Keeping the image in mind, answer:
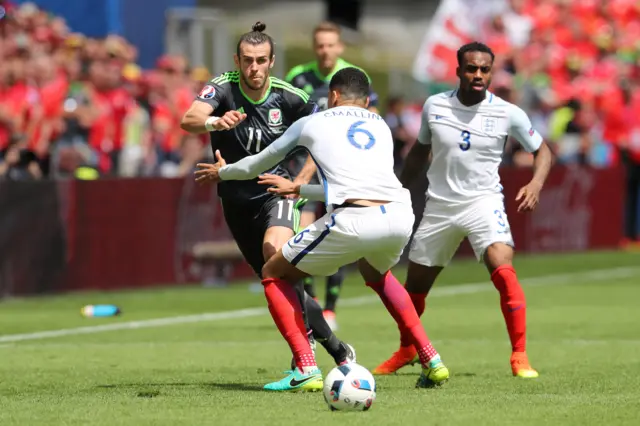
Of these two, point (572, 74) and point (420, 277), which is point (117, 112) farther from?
point (572, 74)

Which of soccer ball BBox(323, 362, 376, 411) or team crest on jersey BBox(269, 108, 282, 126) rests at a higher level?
team crest on jersey BBox(269, 108, 282, 126)

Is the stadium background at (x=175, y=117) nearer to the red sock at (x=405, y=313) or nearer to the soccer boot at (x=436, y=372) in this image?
the red sock at (x=405, y=313)

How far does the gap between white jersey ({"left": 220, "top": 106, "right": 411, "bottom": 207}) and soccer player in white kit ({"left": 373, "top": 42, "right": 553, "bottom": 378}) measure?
1667 millimetres

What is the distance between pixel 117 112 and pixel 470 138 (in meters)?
9.51

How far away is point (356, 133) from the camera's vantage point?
927cm

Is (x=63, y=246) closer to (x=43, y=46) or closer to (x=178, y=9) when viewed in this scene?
(x=43, y=46)

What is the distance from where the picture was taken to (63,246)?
59.1 ft

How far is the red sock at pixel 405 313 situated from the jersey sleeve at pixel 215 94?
1.64 m

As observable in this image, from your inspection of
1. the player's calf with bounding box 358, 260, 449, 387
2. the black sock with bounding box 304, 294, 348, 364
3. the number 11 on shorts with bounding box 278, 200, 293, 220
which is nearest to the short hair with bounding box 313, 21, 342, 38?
the number 11 on shorts with bounding box 278, 200, 293, 220

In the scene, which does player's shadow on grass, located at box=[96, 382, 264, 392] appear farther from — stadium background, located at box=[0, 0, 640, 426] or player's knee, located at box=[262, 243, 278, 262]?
player's knee, located at box=[262, 243, 278, 262]

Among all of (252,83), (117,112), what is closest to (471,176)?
(252,83)

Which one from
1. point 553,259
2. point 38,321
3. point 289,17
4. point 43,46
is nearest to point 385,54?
point 289,17

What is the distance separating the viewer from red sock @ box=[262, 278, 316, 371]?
9586mm

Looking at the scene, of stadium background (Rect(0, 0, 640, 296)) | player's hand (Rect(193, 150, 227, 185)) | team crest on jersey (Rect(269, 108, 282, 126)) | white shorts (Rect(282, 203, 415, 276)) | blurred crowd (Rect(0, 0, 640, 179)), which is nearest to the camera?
white shorts (Rect(282, 203, 415, 276))
